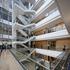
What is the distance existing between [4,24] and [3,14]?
4.78 ft

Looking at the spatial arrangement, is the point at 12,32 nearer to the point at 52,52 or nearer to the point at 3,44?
the point at 3,44

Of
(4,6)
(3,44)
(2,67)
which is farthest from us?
(4,6)

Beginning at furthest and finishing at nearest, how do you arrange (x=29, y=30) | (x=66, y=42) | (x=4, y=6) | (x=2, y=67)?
(x=29, y=30) → (x=4, y=6) → (x=66, y=42) → (x=2, y=67)

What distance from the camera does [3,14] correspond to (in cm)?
1738

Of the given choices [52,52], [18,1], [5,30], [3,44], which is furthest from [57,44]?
[18,1]

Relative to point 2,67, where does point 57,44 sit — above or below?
above

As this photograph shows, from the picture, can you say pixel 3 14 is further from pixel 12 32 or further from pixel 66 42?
pixel 66 42

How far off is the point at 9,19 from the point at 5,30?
6.02 ft

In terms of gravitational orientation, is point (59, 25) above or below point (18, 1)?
below

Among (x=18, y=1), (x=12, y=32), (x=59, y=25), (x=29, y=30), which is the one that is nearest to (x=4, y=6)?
(x=18, y=1)

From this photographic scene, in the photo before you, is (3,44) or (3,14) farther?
(3,14)

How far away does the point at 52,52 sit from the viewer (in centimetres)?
1125

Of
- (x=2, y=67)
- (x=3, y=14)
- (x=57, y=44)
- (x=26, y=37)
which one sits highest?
(x=3, y=14)

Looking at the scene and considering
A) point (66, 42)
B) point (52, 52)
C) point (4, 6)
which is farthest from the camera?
point (4, 6)
